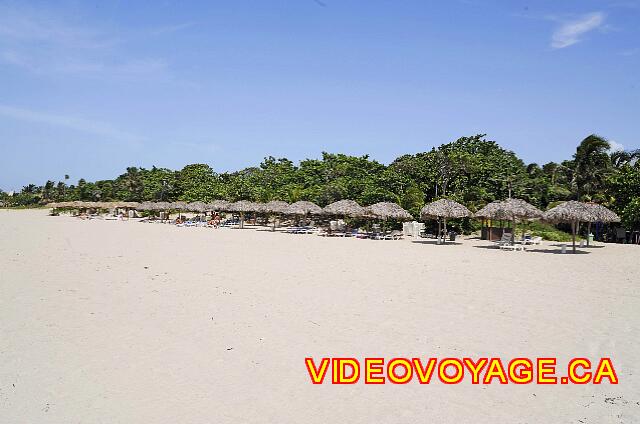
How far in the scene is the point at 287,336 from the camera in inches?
233

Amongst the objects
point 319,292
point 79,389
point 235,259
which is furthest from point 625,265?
point 79,389

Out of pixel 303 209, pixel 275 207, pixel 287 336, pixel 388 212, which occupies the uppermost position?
pixel 275 207

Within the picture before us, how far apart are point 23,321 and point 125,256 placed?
25.4 ft

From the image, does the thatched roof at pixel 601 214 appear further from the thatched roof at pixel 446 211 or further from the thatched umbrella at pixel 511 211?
the thatched roof at pixel 446 211

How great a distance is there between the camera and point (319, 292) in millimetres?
8719

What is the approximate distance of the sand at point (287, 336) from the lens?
3.96 m

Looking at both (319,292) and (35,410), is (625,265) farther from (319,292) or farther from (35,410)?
(35,410)

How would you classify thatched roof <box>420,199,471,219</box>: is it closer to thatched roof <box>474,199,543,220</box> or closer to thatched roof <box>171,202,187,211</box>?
thatched roof <box>474,199,543,220</box>

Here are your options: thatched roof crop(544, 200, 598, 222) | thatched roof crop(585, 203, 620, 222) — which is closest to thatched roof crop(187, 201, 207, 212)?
thatched roof crop(544, 200, 598, 222)

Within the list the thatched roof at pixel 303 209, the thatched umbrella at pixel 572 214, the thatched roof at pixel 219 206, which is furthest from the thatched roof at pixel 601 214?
the thatched roof at pixel 219 206

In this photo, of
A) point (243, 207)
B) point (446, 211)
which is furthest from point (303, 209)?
point (446, 211)

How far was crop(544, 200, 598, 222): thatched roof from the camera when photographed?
651 inches

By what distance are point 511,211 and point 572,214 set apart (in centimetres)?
202

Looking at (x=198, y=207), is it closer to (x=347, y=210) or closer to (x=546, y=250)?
(x=347, y=210)
